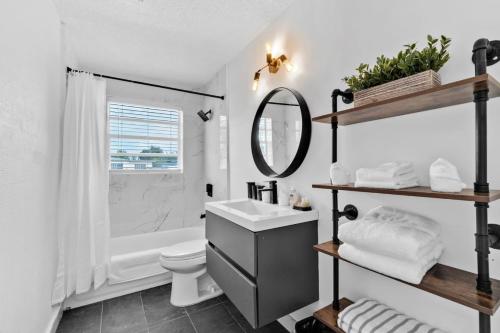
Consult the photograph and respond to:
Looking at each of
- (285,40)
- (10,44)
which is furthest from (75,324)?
(285,40)

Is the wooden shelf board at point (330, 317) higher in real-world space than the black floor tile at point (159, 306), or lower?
higher

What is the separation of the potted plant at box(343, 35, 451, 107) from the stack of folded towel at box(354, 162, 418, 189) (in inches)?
11.3

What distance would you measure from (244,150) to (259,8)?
121 cm

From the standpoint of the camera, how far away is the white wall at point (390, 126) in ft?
2.91

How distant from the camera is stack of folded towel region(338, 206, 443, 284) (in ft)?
2.69

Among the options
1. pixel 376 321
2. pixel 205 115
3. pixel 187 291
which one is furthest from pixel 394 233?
pixel 205 115

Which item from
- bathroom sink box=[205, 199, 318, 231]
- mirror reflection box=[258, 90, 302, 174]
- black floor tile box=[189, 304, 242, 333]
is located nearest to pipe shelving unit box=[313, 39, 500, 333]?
bathroom sink box=[205, 199, 318, 231]

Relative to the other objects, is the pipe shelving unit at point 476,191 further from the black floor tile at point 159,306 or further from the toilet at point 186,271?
the black floor tile at point 159,306

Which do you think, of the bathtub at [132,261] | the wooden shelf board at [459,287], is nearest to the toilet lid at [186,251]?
the bathtub at [132,261]

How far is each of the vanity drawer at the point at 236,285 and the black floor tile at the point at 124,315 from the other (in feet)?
2.26

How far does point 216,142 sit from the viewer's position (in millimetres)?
3047

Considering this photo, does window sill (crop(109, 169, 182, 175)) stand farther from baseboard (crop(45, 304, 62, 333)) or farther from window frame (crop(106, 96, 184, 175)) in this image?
baseboard (crop(45, 304, 62, 333))

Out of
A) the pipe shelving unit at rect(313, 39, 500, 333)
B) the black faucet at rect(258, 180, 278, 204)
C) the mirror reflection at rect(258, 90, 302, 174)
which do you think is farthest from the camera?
the black faucet at rect(258, 180, 278, 204)

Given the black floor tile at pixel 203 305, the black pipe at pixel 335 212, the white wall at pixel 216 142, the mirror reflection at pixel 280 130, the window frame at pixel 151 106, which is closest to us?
the black pipe at pixel 335 212
